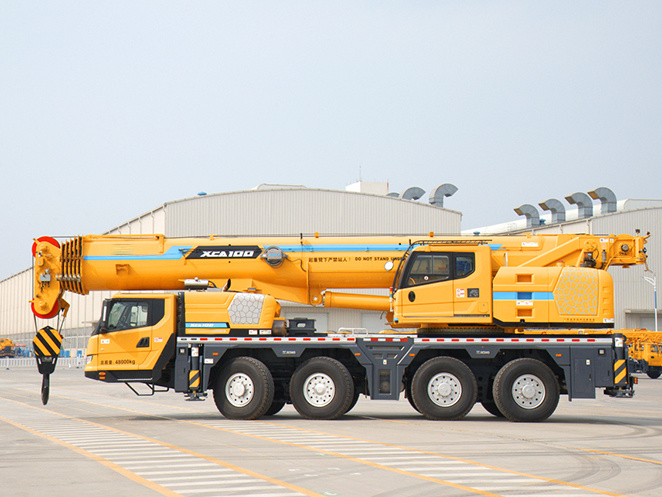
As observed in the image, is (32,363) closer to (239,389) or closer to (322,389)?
(239,389)

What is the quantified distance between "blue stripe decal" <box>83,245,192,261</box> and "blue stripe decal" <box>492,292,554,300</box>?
22.9ft

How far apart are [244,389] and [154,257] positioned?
12.0 ft

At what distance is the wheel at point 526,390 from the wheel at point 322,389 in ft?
10.6

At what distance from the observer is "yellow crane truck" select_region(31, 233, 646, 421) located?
60.1 ft

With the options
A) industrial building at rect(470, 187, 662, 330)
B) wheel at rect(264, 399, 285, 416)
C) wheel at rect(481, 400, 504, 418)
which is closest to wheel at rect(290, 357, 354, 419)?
wheel at rect(264, 399, 285, 416)

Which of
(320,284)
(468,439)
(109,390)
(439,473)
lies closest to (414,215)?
(109,390)

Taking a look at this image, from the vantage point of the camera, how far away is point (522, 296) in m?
18.3

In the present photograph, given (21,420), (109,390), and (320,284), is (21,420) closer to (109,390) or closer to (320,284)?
(320,284)

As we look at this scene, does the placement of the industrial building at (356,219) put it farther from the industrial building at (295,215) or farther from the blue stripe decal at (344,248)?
the blue stripe decal at (344,248)

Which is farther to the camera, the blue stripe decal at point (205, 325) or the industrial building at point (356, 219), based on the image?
the industrial building at point (356, 219)

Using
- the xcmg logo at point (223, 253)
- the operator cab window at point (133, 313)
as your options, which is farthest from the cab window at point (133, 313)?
the xcmg logo at point (223, 253)

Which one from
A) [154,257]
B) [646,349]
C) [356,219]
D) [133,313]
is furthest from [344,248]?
[356,219]

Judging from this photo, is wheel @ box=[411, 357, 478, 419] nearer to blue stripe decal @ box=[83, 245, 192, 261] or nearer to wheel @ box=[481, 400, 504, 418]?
wheel @ box=[481, 400, 504, 418]

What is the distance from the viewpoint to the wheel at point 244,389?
60.5ft
